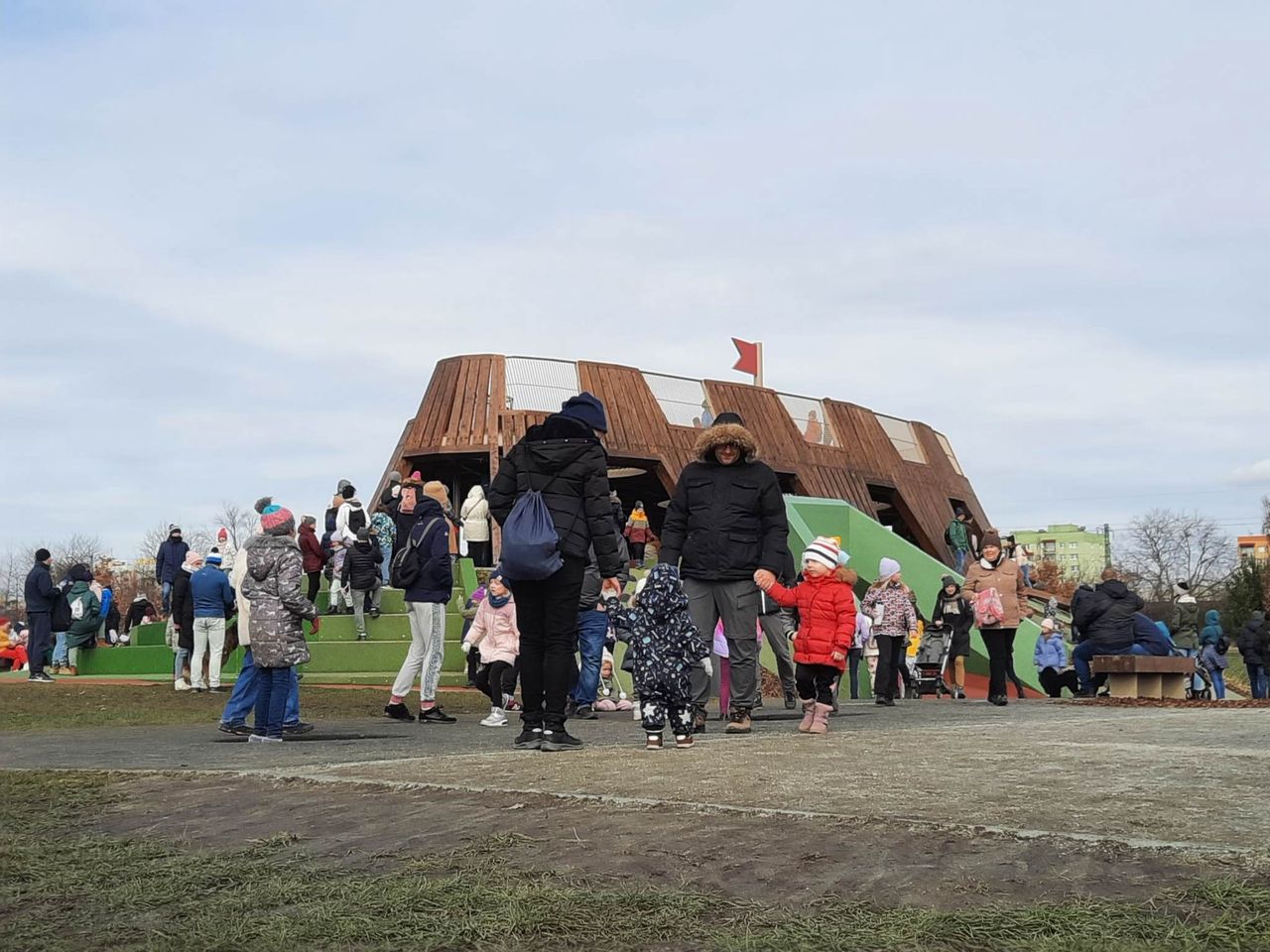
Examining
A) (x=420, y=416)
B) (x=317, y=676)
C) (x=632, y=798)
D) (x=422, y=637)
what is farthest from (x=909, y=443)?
(x=632, y=798)

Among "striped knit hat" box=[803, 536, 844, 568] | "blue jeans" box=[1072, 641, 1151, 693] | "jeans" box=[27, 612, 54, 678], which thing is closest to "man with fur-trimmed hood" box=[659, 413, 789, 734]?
"striped knit hat" box=[803, 536, 844, 568]

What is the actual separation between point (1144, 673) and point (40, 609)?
14.3 meters

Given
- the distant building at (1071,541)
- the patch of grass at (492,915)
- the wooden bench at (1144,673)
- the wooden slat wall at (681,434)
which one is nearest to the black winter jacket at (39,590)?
the wooden bench at (1144,673)

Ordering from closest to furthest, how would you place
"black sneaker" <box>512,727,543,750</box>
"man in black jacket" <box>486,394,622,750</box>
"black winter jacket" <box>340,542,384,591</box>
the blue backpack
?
1. the blue backpack
2. "man in black jacket" <box>486,394,622,750</box>
3. "black sneaker" <box>512,727,543,750</box>
4. "black winter jacket" <box>340,542,384,591</box>

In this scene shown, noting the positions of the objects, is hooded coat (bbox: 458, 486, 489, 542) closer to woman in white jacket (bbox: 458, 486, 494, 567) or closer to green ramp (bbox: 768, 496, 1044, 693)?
woman in white jacket (bbox: 458, 486, 494, 567)

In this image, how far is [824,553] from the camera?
10133mm

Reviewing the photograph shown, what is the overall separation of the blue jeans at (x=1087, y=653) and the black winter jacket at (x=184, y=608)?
1072 centimetres

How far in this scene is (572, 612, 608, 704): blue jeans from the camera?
13.7 meters

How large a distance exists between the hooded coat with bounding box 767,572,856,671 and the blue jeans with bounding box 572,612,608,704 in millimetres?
4017

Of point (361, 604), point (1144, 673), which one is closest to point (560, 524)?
point (1144, 673)

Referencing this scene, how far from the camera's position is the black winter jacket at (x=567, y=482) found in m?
8.45

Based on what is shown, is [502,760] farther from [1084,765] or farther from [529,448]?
[1084,765]

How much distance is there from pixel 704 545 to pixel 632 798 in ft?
13.3

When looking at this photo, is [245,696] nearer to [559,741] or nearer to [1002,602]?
[559,741]
